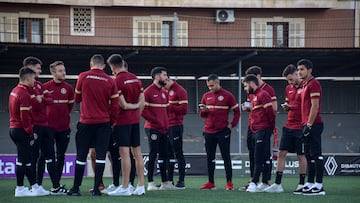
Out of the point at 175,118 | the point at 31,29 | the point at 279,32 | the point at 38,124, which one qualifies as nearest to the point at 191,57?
the point at 175,118

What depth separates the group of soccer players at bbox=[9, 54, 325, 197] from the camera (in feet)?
41.3

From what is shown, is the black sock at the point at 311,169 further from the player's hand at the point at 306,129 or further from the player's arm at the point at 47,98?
the player's arm at the point at 47,98

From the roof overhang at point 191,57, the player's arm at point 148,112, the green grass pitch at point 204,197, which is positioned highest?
the roof overhang at point 191,57

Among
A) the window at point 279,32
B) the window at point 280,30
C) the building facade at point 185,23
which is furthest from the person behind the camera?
the window at point 279,32

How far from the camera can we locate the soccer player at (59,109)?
13.6 m

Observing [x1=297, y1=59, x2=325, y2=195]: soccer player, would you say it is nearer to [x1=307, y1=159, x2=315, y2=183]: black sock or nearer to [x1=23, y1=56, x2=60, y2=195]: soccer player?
[x1=307, y1=159, x2=315, y2=183]: black sock

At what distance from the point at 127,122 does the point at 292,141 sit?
339 cm

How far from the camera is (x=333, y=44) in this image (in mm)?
36531

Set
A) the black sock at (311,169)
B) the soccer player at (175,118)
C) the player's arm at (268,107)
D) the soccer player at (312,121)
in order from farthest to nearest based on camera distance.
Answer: the soccer player at (175,118) < the player's arm at (268,107) < the black sock at (311,169) < the soccer player at (312,121)

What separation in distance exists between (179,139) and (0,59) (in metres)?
11.4

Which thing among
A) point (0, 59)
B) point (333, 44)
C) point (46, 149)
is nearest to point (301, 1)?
point (333, 44)

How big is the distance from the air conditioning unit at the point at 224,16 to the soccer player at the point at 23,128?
981 inches

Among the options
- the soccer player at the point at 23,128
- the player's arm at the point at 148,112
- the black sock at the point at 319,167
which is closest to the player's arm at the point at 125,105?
the soccer player at the point at 23,128

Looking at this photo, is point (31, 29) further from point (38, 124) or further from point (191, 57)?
point (38, 124)
